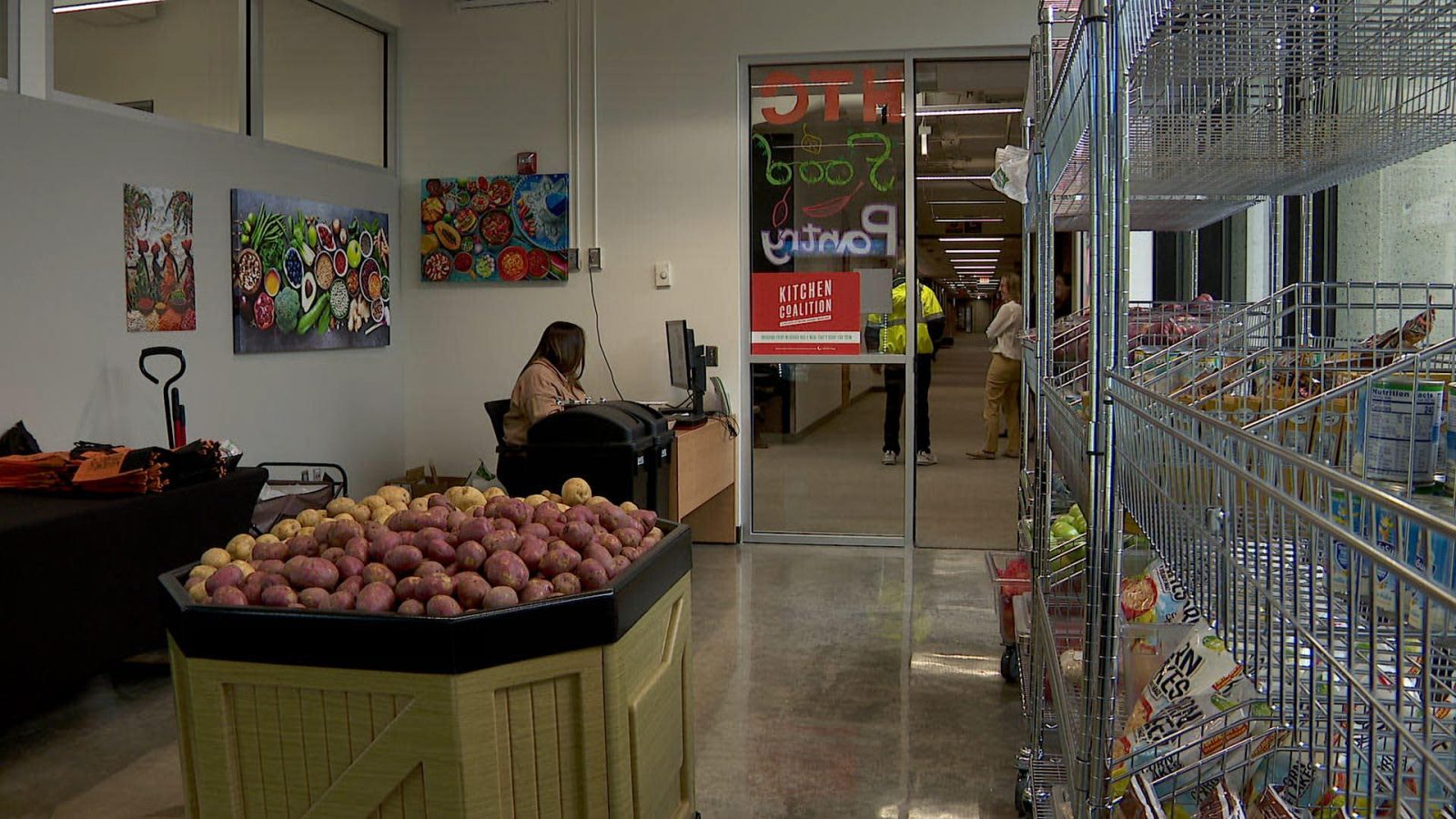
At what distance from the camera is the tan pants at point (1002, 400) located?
6.96 meters

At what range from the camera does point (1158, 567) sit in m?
2.01

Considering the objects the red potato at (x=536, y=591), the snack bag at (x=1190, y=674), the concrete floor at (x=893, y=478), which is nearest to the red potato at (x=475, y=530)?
the red potato at (x=536, y=591)

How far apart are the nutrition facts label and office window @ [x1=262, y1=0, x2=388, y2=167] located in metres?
5.89

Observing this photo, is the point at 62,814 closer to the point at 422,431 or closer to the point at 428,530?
the point at 428,530

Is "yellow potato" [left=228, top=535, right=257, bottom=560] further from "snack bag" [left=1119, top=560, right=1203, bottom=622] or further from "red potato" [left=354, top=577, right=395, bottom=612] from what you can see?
"snack bag" [left=1119, top=560, right=1203, bottom=622]

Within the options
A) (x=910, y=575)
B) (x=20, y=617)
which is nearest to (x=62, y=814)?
(x=20, y=617)

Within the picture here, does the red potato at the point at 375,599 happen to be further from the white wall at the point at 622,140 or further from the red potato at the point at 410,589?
the white wall at the point at 622,140

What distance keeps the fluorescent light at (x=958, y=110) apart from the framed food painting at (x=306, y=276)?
10.5 ft

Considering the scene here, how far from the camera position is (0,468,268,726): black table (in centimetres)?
342

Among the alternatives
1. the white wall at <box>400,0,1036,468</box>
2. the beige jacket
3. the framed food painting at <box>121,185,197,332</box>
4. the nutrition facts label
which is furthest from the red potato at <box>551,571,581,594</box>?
the white wall at <box>400,0,1036,468</box>

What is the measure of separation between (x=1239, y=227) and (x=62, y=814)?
4.30 m

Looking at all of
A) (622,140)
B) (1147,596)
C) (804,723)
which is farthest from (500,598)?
(622,140)

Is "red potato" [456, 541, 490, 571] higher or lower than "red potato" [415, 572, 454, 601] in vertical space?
higher

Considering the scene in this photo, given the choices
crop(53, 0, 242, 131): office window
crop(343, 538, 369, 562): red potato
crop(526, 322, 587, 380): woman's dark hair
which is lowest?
crop(343, 538, 369, 562): red potato
